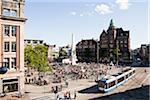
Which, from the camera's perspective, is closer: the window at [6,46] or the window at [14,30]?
the window at [6,46]

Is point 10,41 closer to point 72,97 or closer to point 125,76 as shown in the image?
point 72,97

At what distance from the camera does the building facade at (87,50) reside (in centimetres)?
14662

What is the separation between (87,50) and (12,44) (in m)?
101

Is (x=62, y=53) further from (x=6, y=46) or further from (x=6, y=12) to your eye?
(x=6, y=12)

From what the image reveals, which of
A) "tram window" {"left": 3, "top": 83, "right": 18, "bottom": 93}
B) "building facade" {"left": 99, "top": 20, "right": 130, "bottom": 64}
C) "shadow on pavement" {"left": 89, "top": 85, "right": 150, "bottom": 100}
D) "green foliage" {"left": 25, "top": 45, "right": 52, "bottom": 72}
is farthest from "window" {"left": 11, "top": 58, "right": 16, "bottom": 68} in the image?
"building facade" {"left": 99, "top": 20, "right": 130, "bottom": 64}

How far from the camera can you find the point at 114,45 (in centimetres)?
14100

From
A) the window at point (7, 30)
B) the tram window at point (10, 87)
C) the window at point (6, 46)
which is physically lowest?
the tram window at point (10, 87)

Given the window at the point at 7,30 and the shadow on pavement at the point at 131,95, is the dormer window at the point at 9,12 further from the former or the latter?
the shadow on pavement at the point at 131,95

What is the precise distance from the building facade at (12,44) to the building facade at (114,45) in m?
88.3

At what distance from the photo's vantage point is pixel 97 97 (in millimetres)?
48375

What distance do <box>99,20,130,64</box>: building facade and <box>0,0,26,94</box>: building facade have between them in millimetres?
88323

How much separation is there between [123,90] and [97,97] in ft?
31.5

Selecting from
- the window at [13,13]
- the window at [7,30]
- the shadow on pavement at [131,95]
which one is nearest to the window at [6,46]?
the window at [7,30]

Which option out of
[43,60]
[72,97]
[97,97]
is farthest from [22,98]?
[43,60]
